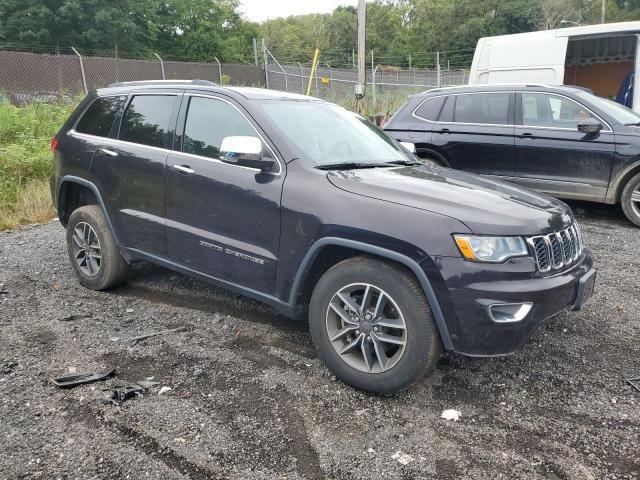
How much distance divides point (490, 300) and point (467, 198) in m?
0.63

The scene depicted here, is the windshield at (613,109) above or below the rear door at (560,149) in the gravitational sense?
above

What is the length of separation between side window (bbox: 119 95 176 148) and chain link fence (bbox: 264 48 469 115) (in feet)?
46.7

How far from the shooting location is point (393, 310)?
2.94 m

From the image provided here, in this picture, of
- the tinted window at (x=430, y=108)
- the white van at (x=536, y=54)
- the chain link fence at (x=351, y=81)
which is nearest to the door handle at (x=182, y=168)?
the tinted window at (x=430, y=108)

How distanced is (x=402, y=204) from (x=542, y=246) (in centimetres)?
78

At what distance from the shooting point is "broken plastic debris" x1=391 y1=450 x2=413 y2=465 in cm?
250

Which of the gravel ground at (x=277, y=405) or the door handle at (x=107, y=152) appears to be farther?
the door handle at (x=107, y=152)

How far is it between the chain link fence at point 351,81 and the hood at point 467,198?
594 inches

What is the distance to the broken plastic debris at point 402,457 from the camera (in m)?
2.50

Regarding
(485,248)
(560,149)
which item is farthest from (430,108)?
(485,248)

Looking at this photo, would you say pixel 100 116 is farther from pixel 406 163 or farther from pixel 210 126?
pixel 406 163

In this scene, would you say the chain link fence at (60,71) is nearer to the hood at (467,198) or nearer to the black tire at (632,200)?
the black tire at (632,200)

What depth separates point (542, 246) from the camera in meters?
2.84

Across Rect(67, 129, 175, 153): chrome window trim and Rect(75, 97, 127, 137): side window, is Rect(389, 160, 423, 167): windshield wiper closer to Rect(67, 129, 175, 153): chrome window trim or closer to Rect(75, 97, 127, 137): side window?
Rect(67, 129, 175, 153): chrome window trim
